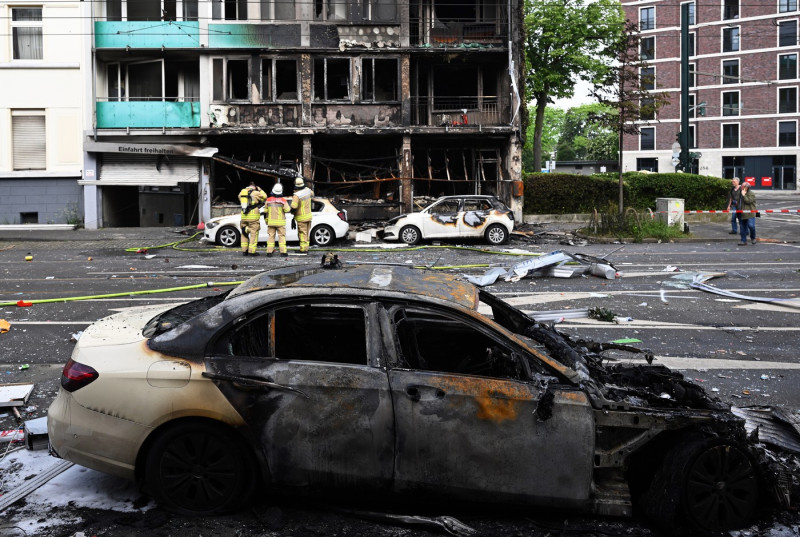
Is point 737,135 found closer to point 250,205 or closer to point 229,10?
point 229,10

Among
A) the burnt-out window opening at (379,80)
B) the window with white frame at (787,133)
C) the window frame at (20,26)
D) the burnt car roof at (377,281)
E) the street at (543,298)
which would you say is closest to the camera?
→ the burnt car roof at (377,281)

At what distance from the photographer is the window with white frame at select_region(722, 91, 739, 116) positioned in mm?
69562

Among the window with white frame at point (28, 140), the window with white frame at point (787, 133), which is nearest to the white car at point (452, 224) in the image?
the window with white frame at point (28, 140)

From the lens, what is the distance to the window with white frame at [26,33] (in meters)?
28.8

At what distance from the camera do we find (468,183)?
30.9 meters

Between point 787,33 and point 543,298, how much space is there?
67.8 metres

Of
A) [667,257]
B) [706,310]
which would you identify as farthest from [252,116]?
[706,310]

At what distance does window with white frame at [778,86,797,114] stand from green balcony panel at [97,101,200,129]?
57194 millimetres

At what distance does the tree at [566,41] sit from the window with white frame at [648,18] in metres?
29.3

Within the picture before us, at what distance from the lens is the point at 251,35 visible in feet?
95.8

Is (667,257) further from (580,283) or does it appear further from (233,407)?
(233,407)

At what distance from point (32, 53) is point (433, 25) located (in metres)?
15.5

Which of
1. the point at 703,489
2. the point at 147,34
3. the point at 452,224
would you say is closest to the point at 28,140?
the point at 147,34

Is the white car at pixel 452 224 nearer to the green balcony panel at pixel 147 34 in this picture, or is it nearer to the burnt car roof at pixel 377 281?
the green balcony panel at pixel 147 34
